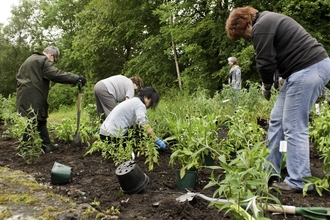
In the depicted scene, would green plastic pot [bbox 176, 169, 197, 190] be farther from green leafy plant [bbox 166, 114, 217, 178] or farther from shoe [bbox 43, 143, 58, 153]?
shoe [bbox 43, 143, 58, 153]

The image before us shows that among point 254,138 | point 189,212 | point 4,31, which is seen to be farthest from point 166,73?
point 4,31

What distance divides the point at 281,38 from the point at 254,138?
117 centimetres

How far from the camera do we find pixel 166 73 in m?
13.7

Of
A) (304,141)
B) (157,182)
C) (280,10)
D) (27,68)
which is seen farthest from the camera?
(280,10)

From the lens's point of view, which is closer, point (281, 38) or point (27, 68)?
point (281, 38)

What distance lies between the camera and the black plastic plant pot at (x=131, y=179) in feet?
8.59

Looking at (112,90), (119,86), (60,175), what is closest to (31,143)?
(60,175)

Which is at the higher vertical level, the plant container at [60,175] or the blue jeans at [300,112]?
the blue jeans at [300,112]

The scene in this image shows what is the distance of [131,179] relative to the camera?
2.63m

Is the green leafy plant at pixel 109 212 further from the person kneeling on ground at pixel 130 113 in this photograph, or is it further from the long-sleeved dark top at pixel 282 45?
the long-sleeved dark top at pixel 282 45

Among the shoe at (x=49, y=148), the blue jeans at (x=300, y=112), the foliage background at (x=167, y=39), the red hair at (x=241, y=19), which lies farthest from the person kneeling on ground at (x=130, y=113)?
the foliage background at (x=167, y=39)

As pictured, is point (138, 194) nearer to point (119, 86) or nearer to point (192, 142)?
point (192, 142)

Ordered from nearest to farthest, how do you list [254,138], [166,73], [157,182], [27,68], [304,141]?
[304,141], [157,182], [254,138], [27,68], [166,73]

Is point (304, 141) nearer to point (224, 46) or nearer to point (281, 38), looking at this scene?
point (281, 38)
